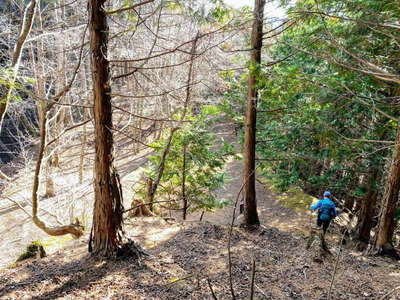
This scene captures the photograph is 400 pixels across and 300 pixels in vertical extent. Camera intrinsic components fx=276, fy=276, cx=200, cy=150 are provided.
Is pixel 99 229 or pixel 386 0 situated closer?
pixel 99 229

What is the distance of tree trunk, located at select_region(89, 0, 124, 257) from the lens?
3.38 meters

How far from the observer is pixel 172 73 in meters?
12.3

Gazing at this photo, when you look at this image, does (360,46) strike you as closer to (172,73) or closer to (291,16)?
(291,16)

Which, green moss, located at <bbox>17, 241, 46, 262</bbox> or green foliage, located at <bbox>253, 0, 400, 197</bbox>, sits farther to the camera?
green foliage, located at <bbox>253, 0, 400, 197</bbox>

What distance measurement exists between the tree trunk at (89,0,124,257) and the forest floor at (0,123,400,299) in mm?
362

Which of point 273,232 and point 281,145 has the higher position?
point 281,145

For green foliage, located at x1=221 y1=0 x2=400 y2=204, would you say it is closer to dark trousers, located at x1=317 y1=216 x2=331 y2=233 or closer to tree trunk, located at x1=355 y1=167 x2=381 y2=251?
tree trunk, located at x1=355 y1=167 x2=381 y2=251

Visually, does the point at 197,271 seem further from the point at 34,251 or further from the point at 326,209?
the point at 326,209

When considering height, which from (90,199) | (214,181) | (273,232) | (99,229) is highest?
(99,229)

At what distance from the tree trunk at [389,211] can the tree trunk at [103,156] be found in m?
A: 5.45

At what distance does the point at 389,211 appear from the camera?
6004mm

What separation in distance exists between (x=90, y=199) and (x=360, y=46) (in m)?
11.3

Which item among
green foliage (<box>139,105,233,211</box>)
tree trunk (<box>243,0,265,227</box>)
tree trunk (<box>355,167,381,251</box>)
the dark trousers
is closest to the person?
the dark trousers

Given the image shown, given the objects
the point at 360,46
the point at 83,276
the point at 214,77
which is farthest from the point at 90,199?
the point at 360,46
